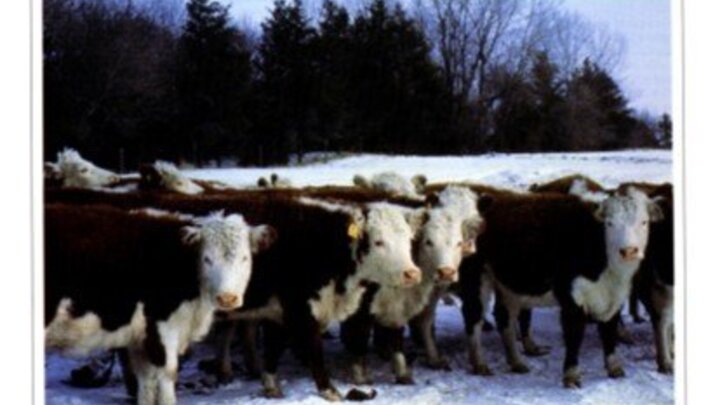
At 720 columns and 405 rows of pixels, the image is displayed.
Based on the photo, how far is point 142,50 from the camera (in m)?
4.04

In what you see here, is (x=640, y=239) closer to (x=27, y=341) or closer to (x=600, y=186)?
(x=600, y=186)

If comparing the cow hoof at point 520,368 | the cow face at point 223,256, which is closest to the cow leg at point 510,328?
the cow hoof at point 520,368

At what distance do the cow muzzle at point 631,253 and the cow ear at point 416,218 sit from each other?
2.15 feet

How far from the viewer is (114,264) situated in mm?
3840

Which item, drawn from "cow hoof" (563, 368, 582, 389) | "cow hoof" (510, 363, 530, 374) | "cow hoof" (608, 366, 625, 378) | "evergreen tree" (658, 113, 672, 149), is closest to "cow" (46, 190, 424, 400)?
"cow hoof" (510, 363, 530, 374)

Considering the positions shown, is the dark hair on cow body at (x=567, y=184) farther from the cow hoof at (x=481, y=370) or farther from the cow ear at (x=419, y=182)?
the cow hoof at (x=481, y=370)

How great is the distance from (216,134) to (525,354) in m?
1.30

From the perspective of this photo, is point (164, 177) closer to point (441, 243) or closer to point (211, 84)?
point (211, 84)

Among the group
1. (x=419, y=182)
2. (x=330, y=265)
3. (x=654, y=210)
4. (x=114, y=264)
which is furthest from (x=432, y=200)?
(x=114, y=264)

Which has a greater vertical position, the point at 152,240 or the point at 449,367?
the point at 152,240

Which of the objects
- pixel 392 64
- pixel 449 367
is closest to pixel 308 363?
pixel 449 367

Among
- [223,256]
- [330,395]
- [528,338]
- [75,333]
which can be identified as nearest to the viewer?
[75,333]

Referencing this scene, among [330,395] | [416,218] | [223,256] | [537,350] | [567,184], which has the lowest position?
[330,395]

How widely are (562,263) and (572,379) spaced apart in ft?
1.29
